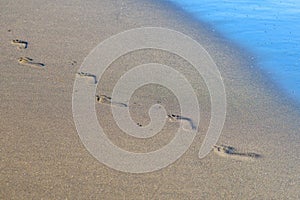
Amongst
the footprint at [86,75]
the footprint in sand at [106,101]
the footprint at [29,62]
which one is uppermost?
the footprint at [29,62]

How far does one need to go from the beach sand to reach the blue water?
1.04 ft

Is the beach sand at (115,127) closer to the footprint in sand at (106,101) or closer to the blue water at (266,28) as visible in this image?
the footprint in sand at (106,101)

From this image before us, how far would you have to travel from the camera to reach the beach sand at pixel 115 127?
3482 millimetres

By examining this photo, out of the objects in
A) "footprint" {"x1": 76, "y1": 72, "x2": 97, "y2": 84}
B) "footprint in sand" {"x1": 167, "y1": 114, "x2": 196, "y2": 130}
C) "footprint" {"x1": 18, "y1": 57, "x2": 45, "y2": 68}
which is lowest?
Result: "footprint in sand" {"x1": 167, "y1": 114, "x2": 196, "y2": 130}

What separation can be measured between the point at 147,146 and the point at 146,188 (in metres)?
0.65

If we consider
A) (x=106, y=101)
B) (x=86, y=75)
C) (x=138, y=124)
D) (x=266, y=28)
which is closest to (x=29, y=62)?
(x=86, y=75)

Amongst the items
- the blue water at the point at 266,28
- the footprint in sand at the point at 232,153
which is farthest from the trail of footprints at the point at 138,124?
the blue water at the point at 266,28

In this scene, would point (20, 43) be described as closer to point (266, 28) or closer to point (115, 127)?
point (115, 127)

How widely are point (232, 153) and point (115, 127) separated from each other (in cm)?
121

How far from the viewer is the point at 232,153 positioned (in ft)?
13.3

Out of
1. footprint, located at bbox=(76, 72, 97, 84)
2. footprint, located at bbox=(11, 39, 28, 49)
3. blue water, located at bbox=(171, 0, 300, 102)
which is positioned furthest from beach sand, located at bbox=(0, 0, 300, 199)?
blue water, located at bbox=(171, 0, 300, 102)

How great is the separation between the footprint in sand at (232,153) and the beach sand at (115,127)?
6 cm

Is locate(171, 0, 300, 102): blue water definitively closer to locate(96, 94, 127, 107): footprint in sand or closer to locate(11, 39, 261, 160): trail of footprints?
locate(11, 39, 261, 160): trail of footprints

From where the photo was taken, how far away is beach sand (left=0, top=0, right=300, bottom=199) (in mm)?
3482
